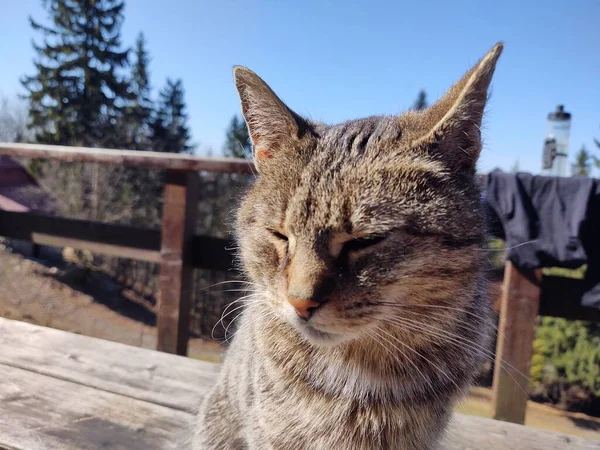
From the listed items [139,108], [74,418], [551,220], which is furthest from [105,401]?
[139,108]

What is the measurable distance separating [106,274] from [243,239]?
9618 mm

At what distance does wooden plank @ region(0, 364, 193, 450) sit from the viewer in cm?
127

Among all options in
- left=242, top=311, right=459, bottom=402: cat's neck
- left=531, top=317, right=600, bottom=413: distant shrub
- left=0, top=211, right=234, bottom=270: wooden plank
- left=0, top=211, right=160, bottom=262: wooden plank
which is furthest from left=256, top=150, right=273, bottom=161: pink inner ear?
left=531, top=317, right=600, bottom=413: distant shrub

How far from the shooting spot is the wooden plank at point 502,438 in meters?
1.43

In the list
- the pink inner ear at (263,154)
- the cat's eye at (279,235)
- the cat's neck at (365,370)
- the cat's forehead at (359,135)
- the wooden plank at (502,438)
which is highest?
the cat's forehead at (359,135)

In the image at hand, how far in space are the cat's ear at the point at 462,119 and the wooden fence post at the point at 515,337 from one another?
48.4 inches

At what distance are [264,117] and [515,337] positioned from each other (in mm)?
1618

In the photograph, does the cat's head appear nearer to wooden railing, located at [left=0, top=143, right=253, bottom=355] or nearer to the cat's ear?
the cat's ear

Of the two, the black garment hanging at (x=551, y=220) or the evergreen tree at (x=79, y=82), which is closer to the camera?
the black garment hanging at (x=551, y=220)

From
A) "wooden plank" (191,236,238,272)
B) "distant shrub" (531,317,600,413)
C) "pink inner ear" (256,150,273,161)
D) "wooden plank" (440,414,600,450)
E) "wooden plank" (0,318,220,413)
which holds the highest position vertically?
"pink inner ear" (256,150,273,161)

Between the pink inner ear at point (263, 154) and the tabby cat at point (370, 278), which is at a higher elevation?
the pink inner ear at point (263, 154)

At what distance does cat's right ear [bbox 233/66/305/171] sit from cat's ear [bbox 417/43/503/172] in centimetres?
36

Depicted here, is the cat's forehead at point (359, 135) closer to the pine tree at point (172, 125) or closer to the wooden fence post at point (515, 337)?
the wooden fence post at point (515, 337)

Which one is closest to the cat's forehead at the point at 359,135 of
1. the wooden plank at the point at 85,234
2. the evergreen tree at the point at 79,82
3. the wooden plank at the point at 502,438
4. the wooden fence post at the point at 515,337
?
the wooden plank at the point at 502,438
